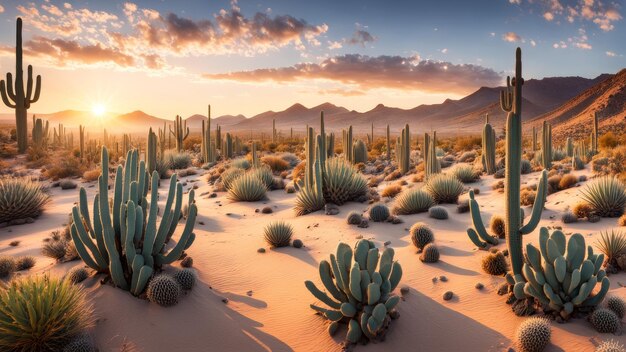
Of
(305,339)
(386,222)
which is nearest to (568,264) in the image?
(305,339)

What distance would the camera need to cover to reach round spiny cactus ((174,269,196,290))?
5.67 metres

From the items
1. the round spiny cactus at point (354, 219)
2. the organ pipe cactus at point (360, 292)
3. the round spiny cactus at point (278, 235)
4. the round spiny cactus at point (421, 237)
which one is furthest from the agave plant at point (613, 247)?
the round spiny cactus at point (278, 235)

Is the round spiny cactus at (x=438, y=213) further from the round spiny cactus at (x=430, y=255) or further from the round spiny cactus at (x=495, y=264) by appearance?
the round spiny cactus at (x=495, y=264)

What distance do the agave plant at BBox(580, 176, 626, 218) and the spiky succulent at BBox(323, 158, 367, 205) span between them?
17.2 feet

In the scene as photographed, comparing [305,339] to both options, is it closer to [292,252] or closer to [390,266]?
[390,266]

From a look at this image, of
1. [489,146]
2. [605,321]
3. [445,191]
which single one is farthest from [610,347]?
[489,146]

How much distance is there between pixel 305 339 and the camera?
16.3ft

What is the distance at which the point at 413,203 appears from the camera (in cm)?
1006

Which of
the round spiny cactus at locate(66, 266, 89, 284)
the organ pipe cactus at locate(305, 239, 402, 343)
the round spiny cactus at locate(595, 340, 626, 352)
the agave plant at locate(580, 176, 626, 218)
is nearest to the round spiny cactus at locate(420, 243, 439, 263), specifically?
the organ pipe cactus at locate(305, 239, 402, 343)

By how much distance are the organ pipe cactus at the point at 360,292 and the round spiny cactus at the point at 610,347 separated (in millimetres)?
1957

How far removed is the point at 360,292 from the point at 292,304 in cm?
132

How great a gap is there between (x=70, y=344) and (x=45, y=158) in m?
21.0

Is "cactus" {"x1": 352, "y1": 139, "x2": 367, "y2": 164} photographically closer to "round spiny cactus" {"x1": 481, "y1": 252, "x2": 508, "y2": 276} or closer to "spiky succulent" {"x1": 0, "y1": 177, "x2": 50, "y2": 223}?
"spiky succulent" {"x1": 0, "y1": 177, "x2": 50, "y2": 223}

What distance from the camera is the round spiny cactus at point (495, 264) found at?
19.9 ft
